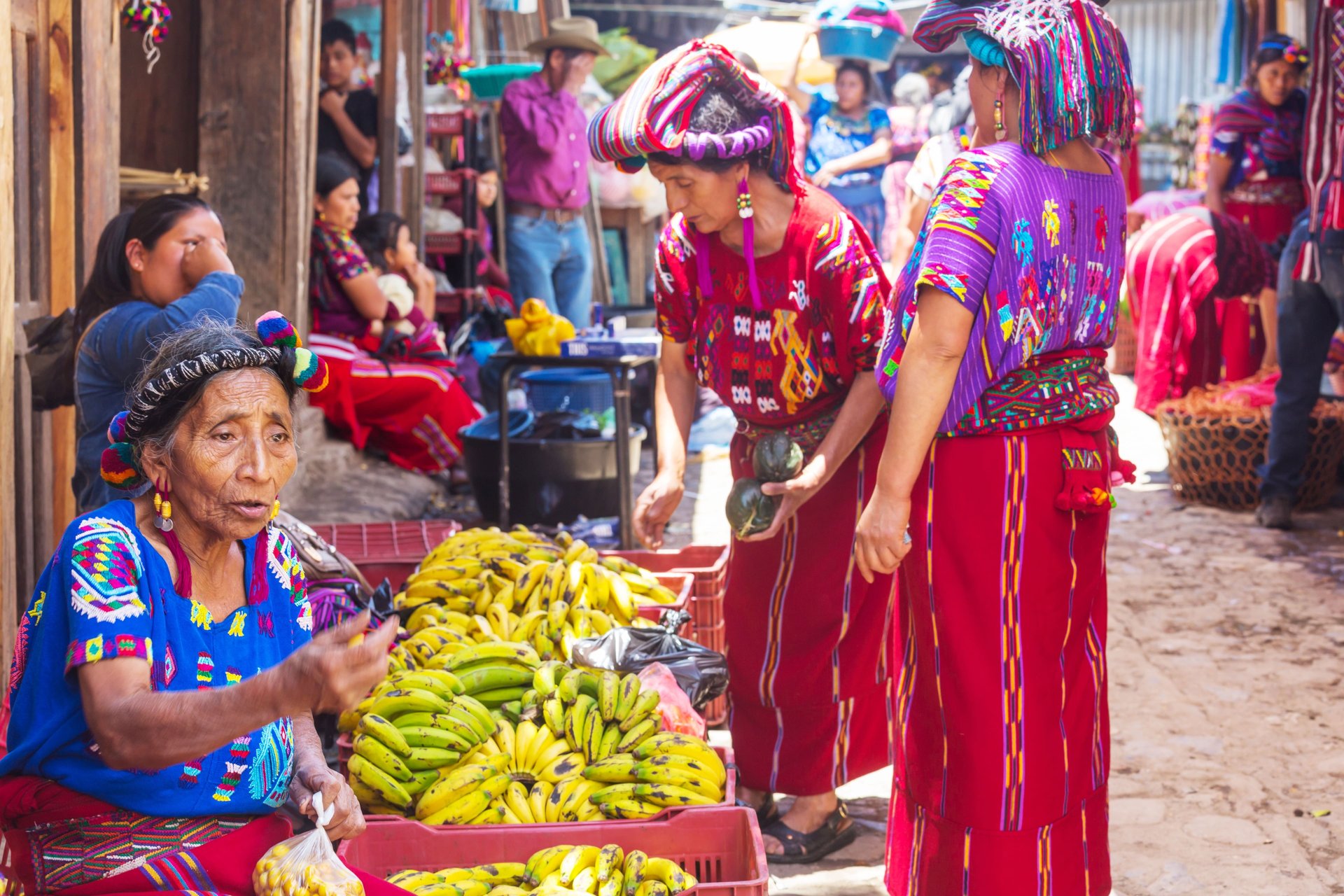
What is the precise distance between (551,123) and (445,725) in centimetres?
700

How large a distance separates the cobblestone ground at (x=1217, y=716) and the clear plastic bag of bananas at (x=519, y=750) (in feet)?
2.08

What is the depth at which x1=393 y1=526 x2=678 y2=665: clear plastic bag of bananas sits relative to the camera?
3.82m

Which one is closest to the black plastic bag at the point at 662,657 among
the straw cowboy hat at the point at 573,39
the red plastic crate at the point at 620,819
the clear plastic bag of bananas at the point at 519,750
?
the clear plastic bag of bananas at the point at 519,750

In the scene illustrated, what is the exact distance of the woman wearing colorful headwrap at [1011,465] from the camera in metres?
2.61

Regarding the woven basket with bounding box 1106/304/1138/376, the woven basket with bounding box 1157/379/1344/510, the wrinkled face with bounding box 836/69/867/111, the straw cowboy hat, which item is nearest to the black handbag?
the woven basket with bounding box 1157/379/1344/510

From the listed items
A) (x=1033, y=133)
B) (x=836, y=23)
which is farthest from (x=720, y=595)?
(x=836, y=23)

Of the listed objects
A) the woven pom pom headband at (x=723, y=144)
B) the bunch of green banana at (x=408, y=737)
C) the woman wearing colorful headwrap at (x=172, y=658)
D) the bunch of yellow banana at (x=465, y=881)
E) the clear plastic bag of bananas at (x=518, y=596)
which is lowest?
the bunch of yellow banana at (x=465, y=881)

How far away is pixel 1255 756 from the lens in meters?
4.25

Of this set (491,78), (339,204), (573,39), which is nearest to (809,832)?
(339,204)

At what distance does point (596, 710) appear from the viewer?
3291 mm

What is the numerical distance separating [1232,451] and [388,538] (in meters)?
4.85

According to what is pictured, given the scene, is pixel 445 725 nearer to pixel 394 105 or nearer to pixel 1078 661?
pixel 1078 661

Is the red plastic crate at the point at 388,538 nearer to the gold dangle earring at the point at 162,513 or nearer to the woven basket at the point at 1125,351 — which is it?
the gold dangle earring at the point at 162,513

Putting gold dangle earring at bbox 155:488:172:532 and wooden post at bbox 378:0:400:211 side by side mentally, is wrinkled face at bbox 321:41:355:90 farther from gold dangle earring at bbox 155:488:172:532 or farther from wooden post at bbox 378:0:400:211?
gold dangle earring at bbox 155:488:172:532
